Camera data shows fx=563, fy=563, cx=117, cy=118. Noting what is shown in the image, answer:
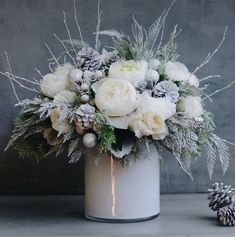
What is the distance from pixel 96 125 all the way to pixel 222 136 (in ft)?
2.00

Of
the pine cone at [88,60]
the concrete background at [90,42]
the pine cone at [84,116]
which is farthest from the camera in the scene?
the concrete background at [90,42]

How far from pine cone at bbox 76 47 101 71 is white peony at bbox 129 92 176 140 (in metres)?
0.14

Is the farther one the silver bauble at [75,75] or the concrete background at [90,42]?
the concrete background at [90,42]

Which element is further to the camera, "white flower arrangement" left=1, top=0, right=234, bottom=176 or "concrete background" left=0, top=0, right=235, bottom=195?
"concrete background" left=0, top=0, right=235, bottom=195

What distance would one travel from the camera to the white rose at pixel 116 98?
113 cm

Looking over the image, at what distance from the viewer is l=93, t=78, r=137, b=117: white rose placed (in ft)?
3.70

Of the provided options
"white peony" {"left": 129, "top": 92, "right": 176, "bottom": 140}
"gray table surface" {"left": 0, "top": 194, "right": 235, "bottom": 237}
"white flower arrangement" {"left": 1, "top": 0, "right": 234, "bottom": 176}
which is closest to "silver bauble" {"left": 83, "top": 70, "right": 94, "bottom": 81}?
"white flower arrangement" {"left": 1, "top": 0, "right": 234, "bottom": 176}

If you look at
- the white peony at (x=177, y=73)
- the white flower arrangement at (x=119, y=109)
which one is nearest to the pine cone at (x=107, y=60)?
the white flower arrangement at (x=119, y=109)

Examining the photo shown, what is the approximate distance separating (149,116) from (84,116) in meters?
0.13

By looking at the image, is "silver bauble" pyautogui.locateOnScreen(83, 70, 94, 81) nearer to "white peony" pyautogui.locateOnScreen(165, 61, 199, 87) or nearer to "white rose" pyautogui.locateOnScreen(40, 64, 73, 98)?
"white rose" pyautogui.locateOnScreen(40, 64, 73, 98)

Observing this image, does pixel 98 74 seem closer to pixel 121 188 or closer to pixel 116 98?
pixel 116 98

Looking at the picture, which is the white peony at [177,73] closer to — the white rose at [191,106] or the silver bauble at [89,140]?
the white rose at [191,106]

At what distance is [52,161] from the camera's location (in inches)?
62.2

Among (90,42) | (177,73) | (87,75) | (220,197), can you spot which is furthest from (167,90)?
(90,42)
